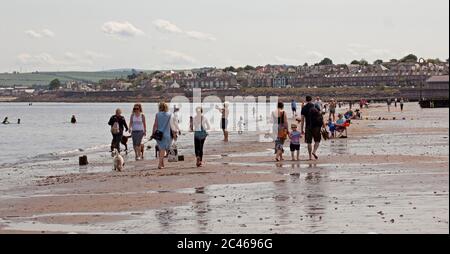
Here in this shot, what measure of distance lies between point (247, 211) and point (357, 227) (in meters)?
2.38

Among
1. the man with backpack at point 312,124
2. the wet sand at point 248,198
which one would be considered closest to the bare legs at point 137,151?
the wet sand at point 248,198

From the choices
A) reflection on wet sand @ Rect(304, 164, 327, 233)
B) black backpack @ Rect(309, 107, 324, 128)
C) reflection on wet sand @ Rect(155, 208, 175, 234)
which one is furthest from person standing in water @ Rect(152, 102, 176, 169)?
reflection on wet sand @ Rect(155, 208, 175, 234)

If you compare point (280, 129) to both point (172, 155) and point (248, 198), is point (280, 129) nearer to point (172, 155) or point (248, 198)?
point (172, 155)

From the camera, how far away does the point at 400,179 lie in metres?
16.9

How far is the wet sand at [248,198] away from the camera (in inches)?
469

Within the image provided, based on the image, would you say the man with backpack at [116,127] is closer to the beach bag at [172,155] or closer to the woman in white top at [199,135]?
the beach bag at [172,155]

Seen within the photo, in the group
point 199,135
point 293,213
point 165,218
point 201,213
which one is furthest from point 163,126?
point 293,213

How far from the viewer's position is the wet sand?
39.1ft

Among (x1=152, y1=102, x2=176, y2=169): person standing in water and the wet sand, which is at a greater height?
(x1=152, y1=102, x2=176, y2=169): person standing in water

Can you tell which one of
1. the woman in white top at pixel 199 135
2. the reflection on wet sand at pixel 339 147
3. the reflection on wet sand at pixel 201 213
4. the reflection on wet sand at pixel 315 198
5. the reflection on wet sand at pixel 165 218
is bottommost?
the reflection on wet sand at pixel 165 218

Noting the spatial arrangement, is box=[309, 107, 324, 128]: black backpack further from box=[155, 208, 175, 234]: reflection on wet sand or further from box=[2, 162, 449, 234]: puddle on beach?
box=[155, 208, 175, 234]: reflection on wet sand
